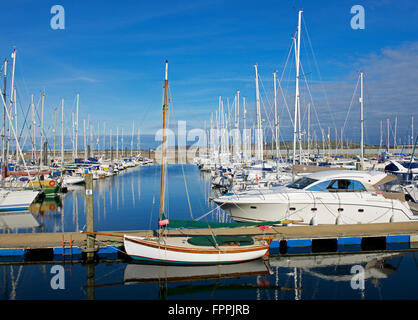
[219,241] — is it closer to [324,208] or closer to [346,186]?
[324,208]

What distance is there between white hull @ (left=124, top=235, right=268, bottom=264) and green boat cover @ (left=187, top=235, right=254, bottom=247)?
363mm

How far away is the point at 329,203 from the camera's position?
18.4 meters

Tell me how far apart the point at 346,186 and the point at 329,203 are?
1.51 metres

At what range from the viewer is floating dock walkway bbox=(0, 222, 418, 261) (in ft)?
50.3

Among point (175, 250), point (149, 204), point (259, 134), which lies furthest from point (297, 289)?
point (259, 134)

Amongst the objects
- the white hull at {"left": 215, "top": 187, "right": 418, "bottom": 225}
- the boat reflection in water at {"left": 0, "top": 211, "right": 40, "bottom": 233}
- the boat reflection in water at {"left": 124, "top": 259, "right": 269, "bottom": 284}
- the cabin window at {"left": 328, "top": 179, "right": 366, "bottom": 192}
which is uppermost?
the cabin window at {"left": 328, "top": 179, "right": 366, "bottom": 192}

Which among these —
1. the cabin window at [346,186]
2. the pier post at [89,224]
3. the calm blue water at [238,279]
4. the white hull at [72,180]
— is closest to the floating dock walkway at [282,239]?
the pier post at [89,224]

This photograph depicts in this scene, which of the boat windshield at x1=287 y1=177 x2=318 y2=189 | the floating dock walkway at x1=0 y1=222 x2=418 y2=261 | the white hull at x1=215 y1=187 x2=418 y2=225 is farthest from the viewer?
the boat windshield at x1=287 y1=177 x2=318 y2=189

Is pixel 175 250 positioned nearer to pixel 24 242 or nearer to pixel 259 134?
pixel 24 242

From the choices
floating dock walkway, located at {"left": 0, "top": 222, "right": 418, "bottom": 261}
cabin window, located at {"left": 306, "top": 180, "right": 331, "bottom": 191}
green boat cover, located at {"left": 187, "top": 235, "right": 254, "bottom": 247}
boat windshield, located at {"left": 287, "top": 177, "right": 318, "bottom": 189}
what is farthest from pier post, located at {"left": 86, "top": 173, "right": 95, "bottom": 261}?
cabin window, located at {"left": 306, "top": 180, "right": 331, "bottom": 191}

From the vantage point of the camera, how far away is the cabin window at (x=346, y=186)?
18875mm

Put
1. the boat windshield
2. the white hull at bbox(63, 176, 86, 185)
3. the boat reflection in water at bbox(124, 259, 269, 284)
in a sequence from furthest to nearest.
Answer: the white hull at bbox(63, 176, 86, 185)
the boat windshield
the boat reflection in water at bbox(124, 259, 269, 284)

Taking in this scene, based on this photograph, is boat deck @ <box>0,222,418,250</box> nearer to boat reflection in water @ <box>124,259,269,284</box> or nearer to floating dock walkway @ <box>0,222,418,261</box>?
floating dock walkway @ <box>0,222,418,261</box>

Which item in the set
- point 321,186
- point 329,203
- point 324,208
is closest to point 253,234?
point 324,208
